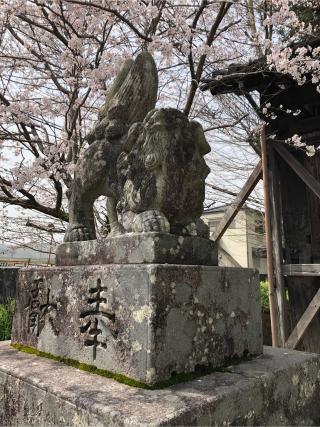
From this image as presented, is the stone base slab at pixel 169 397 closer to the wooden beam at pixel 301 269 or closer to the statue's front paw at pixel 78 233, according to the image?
the statue's front paw at pixel 78 233

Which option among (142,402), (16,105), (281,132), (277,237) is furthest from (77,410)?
(16,105)

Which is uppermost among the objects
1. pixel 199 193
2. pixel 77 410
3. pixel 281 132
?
pixel 281 132

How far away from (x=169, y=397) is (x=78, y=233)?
1385 millimetres

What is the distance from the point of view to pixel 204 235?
232 centimetres

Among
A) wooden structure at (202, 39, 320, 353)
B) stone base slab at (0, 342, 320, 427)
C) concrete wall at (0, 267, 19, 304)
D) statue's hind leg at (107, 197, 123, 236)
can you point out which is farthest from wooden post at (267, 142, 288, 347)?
concrete wall at (0, 267, 19, 304)

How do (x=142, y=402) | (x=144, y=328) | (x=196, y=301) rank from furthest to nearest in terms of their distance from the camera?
1. (x=196, y=301)
2. (x=144, y=328)
3. (x=142, y=402)

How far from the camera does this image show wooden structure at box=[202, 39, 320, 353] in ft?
16.6

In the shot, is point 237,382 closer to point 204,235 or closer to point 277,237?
point 204,235

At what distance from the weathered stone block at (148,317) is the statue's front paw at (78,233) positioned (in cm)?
27

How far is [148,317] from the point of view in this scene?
Result: 1743mm

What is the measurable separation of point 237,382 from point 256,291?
0.74 meters

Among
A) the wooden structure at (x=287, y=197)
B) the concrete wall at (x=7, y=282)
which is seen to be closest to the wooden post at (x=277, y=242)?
the wooden structure at (x=287, y=197)

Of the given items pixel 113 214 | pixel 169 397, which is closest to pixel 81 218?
pixel 113 214

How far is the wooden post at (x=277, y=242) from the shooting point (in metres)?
5.07
